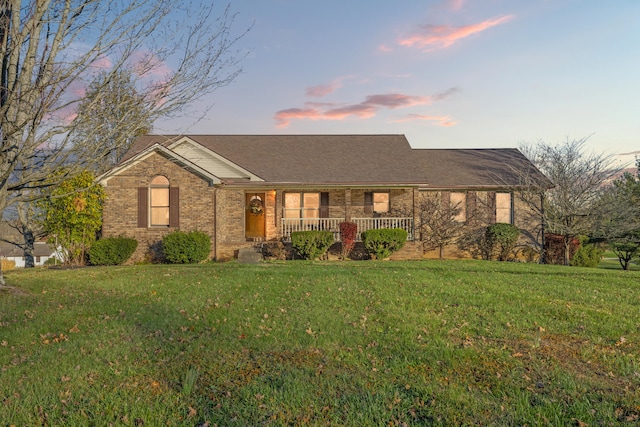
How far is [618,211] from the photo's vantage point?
20.7 m

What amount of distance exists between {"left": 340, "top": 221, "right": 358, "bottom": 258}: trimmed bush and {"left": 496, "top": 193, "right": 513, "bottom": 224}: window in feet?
24.6

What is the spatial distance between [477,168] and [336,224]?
8153 millimetres

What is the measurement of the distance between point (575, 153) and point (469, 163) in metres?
4.90

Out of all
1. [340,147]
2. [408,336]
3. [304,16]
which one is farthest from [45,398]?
[340,147]

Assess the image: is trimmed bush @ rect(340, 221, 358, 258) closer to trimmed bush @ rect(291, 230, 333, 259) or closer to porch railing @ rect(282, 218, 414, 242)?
trimmed bush @ rect(291, 230, 333, 259)

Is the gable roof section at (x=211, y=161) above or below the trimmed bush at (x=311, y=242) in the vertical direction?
above

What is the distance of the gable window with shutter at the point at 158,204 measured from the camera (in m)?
18.8

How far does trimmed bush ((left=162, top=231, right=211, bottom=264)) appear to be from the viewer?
17.9 m

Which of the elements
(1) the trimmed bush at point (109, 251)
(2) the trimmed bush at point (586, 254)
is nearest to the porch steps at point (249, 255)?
(1) the trimmed bush at point (109, 251)

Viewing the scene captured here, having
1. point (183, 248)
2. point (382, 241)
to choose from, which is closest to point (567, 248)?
point (382, 241)

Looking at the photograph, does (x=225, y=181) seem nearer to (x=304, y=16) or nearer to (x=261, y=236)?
(x=261, y=236)

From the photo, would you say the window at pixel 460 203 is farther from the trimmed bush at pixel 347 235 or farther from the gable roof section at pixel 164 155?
the gable roof section at pixel 164 155

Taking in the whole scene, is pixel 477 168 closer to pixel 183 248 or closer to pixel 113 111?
pixel 183 248

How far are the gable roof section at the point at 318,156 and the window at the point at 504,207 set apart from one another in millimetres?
4618
